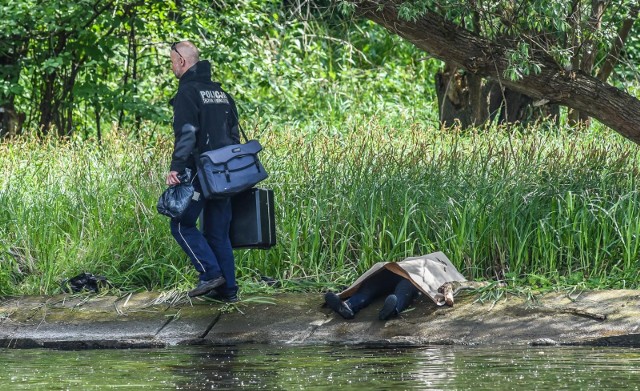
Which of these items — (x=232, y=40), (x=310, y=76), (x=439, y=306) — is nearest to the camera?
(x=439, y=306)

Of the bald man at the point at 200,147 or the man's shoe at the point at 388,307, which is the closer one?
the man's shoe at the point at 388,307

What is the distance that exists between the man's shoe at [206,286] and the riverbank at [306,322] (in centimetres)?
20

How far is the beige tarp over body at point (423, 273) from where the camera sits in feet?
27.7

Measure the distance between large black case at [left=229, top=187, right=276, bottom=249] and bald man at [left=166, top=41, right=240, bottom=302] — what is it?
0.15m

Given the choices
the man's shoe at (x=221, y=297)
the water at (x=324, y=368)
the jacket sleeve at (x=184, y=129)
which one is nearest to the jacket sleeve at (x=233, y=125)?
the jacket sleeve at (x=184, y=129)

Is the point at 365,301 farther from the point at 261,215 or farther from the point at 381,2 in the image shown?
the point at 381,2

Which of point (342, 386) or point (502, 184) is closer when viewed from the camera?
point (342, 386)

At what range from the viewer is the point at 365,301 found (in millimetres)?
8516

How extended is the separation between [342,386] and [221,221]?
8.70 ft

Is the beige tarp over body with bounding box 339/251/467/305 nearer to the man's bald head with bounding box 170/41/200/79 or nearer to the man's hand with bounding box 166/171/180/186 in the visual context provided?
the man's hand with bounding box 166/171/180/186

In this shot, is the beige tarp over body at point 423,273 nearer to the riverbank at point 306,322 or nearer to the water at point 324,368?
the riverbank at point 306,322

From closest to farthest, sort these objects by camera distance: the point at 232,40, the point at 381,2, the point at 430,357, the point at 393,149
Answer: the point at 430,357 → the point at 381,2 → the point at 393,149 → the point at 232,40

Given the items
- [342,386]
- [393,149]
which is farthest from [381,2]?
[342,386]

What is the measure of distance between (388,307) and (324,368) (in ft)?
4.50
